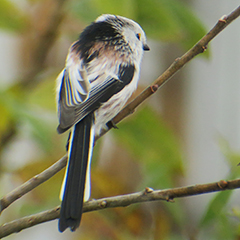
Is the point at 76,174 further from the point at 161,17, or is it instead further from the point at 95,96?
the point at 161,17

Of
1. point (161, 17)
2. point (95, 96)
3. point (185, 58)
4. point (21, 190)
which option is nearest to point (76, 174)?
point (21, 190)

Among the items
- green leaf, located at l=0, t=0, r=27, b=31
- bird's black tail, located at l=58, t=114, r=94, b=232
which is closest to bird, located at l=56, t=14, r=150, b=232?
bird's black tail, located at l=58, t=114, r=94, b=232

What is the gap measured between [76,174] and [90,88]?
0.28 m

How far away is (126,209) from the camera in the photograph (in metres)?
1.51

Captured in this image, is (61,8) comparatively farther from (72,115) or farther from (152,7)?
(72,115)

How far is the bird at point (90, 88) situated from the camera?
0.92 meters

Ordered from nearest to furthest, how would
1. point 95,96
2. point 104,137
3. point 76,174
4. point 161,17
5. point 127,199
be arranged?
point 127,199, point 76,174, point 95,96, point 161,17, point 104,137

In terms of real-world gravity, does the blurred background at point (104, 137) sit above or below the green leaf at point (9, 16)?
below

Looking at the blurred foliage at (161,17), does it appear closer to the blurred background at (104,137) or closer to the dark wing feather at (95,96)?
the blurred background at (104,137)

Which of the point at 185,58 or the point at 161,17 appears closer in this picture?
the point at 185,58

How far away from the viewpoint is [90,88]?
1.11 meters

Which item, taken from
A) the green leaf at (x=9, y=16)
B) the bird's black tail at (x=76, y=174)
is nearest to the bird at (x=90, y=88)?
the bird's black tail at (x=76, y=174)

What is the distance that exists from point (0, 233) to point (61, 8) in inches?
31.5

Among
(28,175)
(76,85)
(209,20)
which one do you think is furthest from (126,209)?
(209,20)
